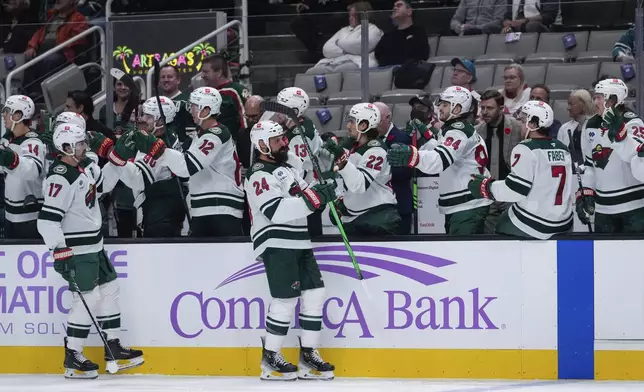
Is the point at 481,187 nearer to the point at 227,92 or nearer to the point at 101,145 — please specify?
the point at 227,92

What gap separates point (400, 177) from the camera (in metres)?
8.23

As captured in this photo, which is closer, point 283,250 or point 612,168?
point 283,250

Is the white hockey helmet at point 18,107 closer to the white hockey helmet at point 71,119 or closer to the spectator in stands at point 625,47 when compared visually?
the white hockey helmet at point 71,119

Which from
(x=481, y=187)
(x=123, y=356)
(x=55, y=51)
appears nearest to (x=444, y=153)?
(x=481, y=187)

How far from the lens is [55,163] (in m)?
7.72

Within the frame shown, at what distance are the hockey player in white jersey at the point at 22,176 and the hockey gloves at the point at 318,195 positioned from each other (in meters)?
1.93

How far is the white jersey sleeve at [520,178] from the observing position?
745cm

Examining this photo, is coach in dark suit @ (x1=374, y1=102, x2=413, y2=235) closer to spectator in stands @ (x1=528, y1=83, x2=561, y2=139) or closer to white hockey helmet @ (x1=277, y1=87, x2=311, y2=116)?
A: white hockey helmet @ (x1=277, y1=87, x2=311, y2=116)

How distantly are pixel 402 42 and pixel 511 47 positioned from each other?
82 cm

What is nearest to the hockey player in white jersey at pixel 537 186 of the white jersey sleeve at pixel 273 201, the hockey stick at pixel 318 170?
the hockey stick at pixel 318 170

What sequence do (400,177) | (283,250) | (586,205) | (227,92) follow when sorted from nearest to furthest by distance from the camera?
(283,250) < (586,205) < (400,177) < (227,92)

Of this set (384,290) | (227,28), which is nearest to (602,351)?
(384,290)

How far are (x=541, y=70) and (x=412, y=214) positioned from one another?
169 cm

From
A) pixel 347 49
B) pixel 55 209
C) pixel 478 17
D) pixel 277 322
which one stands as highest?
pixel 478 17
